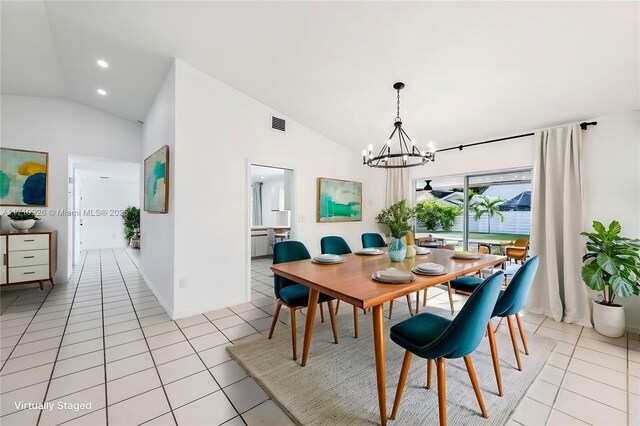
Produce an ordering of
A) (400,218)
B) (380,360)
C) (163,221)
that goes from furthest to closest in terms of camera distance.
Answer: (400,218), (163,221), (380,360)

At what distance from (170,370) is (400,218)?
4124mm

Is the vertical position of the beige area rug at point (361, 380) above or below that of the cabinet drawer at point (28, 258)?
below

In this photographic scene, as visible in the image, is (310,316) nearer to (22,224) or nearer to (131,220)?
(22,224)

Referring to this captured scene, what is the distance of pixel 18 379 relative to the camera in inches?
74.8

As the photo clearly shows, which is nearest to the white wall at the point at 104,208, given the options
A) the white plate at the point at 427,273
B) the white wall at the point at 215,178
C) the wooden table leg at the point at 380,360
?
the white wall at the point at 215,178

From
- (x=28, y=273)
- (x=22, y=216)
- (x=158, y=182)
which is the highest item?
(x=158, y=182)

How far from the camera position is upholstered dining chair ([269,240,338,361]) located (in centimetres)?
226

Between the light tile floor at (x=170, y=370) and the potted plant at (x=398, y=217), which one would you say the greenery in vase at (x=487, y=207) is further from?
the light tile floor at (x=170, y=370)

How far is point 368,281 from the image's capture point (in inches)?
70.0

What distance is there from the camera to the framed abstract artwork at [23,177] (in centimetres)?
391

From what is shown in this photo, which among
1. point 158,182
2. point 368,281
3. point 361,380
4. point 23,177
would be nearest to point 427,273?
point 368,281

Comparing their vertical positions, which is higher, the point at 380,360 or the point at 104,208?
the point at 104,208

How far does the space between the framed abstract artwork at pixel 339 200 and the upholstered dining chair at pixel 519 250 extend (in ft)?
8.11

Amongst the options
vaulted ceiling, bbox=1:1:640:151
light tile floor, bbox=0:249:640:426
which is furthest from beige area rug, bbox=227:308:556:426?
vaulted ceiling, bbox=1:1:640:151
